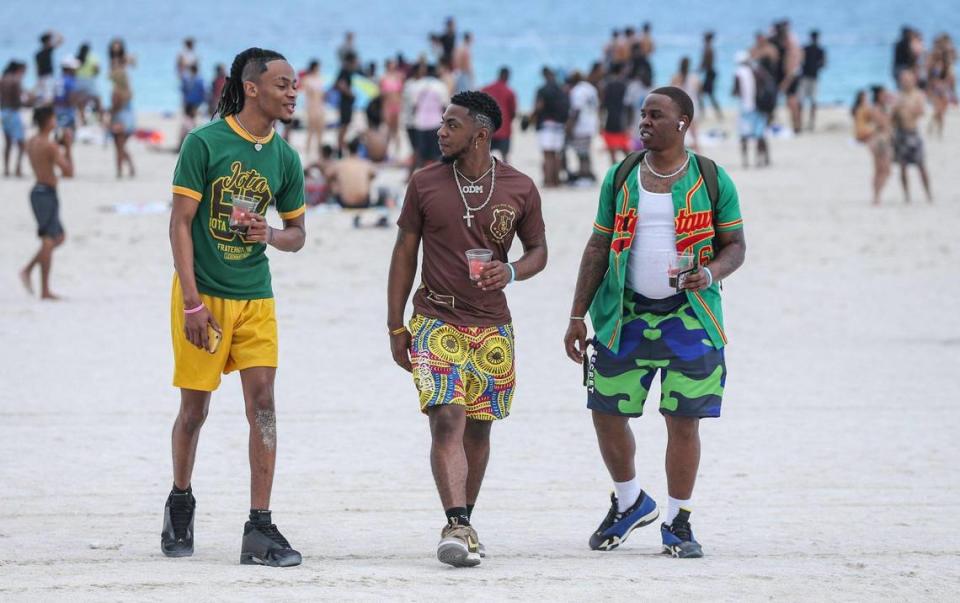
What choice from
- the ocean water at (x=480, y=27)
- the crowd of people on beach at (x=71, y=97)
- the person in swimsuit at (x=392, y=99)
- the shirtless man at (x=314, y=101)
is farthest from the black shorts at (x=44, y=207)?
the ocean water at (x=480, y=27)

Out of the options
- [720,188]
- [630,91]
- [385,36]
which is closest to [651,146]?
[720,188]

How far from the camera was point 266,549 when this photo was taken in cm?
529

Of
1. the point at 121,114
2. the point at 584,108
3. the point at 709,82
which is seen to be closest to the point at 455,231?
the point at 584,108

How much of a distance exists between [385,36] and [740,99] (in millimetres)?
56302

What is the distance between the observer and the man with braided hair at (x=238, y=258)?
5.29 metres

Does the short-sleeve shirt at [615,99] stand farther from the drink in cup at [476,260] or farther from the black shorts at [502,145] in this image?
the drink in cup at [476,260]

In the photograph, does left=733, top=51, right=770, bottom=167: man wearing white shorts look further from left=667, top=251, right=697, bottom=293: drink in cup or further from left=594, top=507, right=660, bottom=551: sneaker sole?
left=667, top=251, right=697, bottom=293: drink in cup

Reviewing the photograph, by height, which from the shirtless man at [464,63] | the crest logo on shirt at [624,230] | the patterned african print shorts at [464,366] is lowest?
the patterned african print shorts at [464,366]

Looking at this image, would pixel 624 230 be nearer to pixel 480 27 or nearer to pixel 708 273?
pixel 708 273

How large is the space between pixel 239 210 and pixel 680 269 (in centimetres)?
158

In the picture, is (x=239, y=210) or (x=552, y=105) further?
(x=552, y=105)

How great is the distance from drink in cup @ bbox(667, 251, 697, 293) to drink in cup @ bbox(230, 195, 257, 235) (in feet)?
4.99

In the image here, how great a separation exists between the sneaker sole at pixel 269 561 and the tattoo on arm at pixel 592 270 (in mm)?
1393

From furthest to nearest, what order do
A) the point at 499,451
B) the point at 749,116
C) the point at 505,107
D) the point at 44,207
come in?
the point at 749,116 < the point at 505,107 < the point at 44,207 < the point at 499,451
